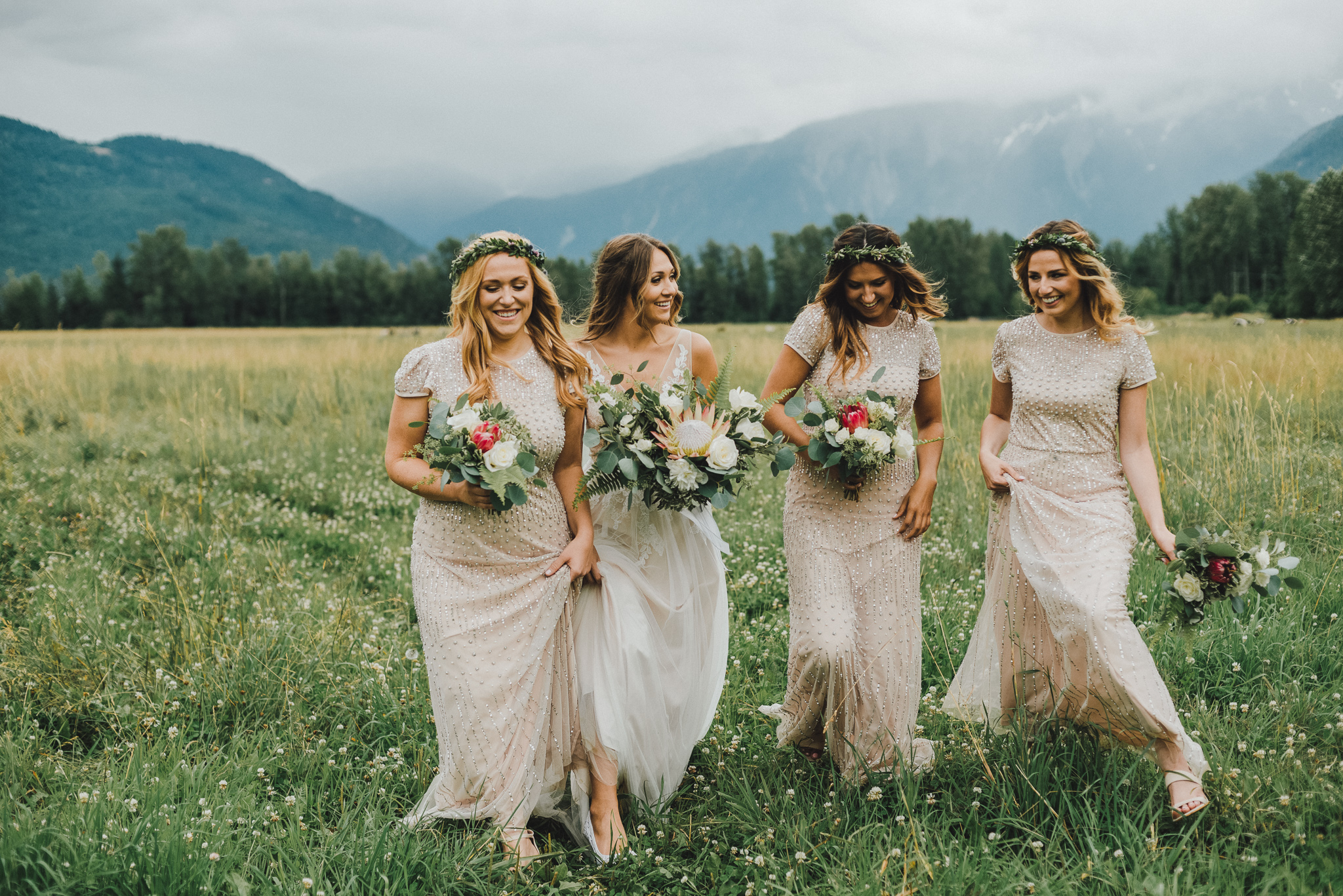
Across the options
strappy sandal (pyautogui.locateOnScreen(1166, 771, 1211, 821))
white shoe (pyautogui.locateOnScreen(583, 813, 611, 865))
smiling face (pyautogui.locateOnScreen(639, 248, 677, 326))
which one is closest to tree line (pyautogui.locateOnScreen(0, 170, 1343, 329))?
smiling face (pyautogui.locateOnScreen(639, 248, 677, 326))

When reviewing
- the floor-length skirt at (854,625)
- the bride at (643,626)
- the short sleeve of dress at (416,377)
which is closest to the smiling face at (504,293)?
the short sleeve of dress at (416,377)

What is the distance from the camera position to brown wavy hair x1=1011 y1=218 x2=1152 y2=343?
3.73m

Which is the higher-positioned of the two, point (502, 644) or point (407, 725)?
point (502, 644)

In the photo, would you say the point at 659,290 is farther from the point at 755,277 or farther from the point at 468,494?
the point at 755,277

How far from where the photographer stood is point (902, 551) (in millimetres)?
3871

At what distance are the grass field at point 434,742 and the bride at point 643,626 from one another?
25cm

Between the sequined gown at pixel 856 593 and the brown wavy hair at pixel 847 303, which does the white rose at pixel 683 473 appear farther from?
the brown wavy hair at pixel 847 303

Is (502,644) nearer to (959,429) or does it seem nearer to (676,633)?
(676,633)

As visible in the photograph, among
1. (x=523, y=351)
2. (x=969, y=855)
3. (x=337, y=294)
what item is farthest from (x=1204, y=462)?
(x=337, y=294)

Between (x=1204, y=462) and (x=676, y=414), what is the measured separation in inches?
226

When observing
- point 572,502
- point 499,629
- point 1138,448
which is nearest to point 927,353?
point 1138,448

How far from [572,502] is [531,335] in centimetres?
84

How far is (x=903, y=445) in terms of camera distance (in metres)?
3.55

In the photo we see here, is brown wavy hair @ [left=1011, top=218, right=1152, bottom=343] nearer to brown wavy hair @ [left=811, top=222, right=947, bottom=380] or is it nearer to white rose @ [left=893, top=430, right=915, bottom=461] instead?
brown wavy hair @ [left=811, top=222, right=947, bottom=380]
